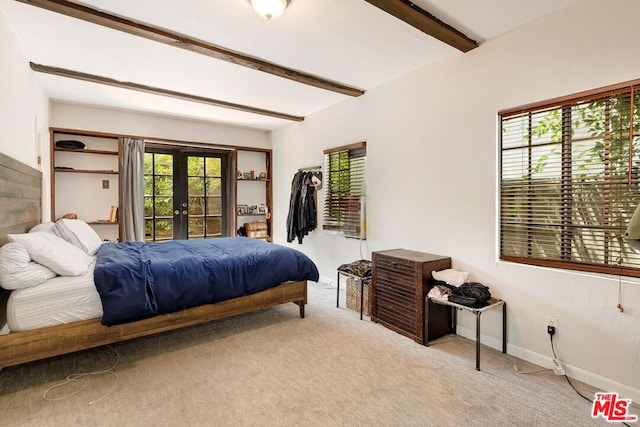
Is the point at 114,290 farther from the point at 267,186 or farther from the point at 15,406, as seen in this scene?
the point at 267,186

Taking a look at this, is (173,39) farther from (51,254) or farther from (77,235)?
(77,235)

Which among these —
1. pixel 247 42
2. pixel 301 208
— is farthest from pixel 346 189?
pixel 247 42

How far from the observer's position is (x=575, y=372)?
2.14 m

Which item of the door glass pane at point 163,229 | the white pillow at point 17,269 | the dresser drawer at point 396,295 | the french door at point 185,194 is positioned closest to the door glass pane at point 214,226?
the french door at point 185,194

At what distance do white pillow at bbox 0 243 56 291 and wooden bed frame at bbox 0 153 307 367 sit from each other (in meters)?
0.28

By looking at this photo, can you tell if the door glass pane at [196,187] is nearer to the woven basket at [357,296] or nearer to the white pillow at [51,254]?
the white pillow at [51,254]

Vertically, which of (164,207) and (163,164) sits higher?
(163,164)

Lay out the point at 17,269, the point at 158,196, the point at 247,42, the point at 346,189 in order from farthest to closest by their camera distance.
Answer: the point at 158,196 → the point at 346,189 → the point at 247,42 → the point at 17,269

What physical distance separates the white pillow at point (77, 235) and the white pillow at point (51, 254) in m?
0.50

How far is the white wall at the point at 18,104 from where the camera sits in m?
2.36

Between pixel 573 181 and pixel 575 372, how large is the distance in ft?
4.35

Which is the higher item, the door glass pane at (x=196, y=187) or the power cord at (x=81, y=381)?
the door glass pane at (x=196, y=187)

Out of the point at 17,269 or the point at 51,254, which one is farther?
the point at 51,254

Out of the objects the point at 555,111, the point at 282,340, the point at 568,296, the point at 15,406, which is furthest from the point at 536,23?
the point at 15,406
